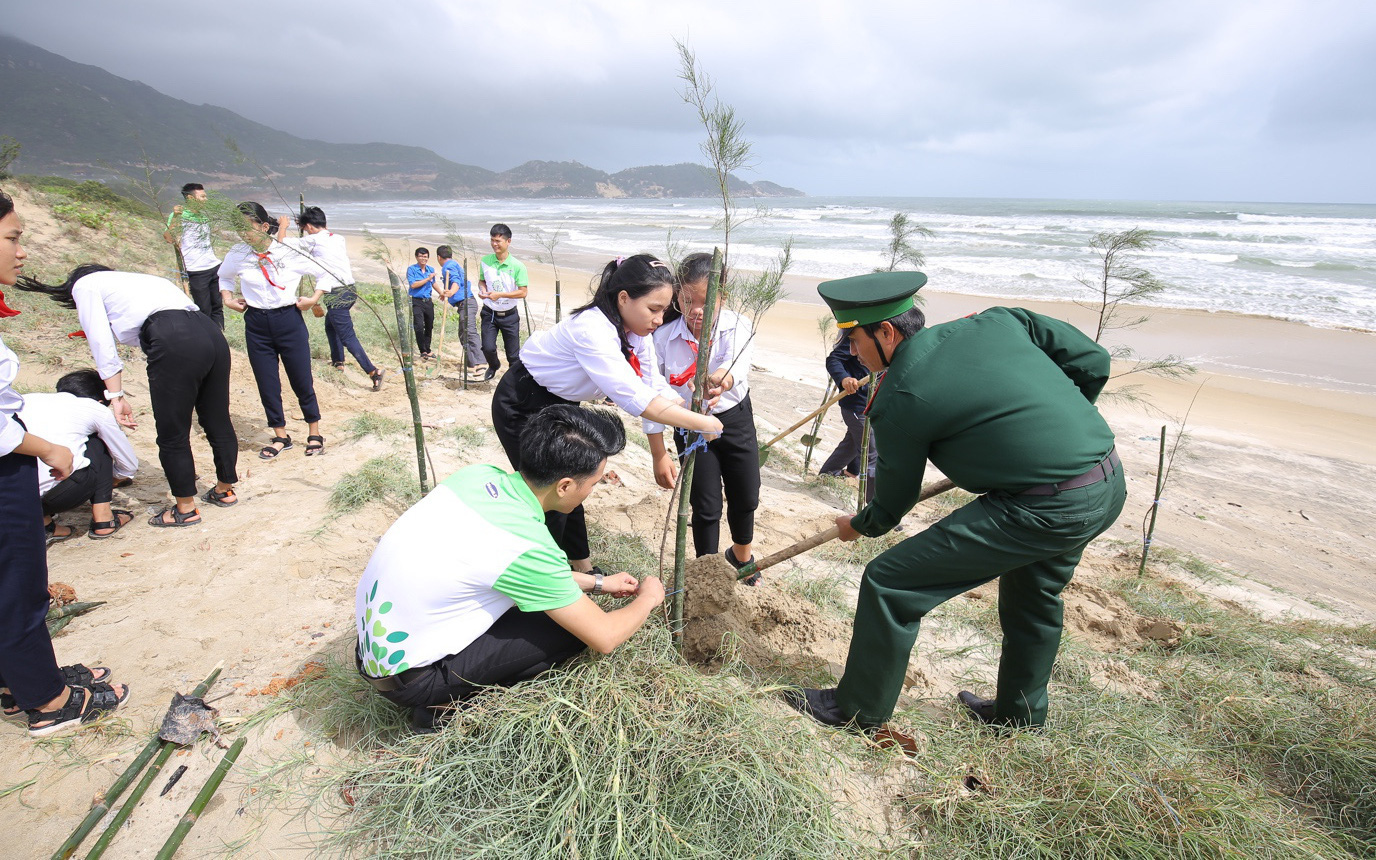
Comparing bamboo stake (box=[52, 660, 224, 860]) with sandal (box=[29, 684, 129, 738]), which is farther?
sandal (box=[29, 684, 129, 738])

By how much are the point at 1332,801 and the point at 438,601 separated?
10.8 ft

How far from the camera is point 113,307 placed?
3.55 meters

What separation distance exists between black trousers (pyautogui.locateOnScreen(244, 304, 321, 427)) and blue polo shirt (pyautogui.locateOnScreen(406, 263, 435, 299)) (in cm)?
352

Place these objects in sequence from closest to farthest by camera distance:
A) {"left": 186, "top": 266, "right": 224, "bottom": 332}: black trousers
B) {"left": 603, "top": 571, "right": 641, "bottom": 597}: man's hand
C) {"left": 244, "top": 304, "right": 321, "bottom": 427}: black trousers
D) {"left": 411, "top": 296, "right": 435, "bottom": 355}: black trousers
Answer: {"left": 603, "top": 571, "right": 641, "bottom": 597}: man's hand, {"left": 244, "top": 304, "right": 321, "bottom": 427}: black trousers, {"left": 186, "top": 266, "right": 224, "bottom": 332}: black trousers, {"left": 411, "top": 296, "right": 435, "bottom": 355}: black trousers

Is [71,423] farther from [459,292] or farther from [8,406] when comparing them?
[459,292]

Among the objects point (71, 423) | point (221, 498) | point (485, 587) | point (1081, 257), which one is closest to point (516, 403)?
point (485, 587)

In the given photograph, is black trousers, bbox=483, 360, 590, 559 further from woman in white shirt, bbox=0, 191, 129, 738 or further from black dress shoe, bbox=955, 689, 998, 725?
black dress shoe, bbox=955, 689, 998, 725

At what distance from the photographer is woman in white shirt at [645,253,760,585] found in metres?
3.16

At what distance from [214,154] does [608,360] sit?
8.10 meters

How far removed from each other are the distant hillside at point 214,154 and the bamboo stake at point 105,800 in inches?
110

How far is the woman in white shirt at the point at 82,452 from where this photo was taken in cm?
342

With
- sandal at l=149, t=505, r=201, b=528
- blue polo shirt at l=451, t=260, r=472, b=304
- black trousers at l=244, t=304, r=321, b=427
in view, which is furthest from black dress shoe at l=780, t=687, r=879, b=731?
blue polo shirt at l=451, t=260, r=472, b=304

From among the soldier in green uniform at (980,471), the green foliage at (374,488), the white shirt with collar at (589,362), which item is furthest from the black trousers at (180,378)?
the soldier in green uniform at (980,471)

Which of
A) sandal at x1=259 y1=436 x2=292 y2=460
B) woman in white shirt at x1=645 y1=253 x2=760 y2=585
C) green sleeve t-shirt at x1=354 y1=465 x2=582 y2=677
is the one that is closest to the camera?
green sleeve t-shirt at x1=354 y1=465 x2=582 y2=677
